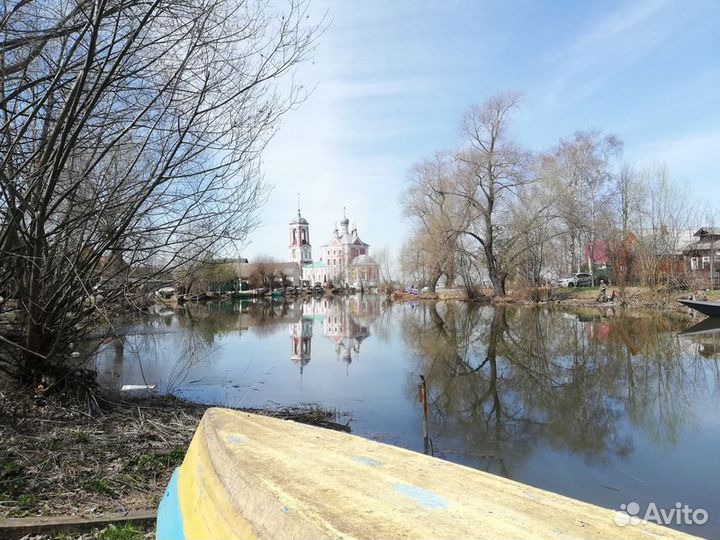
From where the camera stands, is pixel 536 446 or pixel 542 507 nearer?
pixel 542 507

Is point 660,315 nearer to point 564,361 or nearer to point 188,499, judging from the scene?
point 564,361

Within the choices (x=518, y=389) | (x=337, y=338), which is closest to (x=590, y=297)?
(x=337, y=338)

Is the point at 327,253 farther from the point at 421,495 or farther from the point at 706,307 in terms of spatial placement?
the point at 421,495

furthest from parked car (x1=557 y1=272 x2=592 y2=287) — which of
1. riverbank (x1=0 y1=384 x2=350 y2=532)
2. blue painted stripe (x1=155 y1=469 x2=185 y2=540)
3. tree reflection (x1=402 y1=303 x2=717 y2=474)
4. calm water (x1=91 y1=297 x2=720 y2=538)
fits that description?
blue painted stripe (x1=155 y1=469 x2=185 y2=540)

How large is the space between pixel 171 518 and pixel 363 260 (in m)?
89.8

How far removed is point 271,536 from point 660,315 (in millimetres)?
26296

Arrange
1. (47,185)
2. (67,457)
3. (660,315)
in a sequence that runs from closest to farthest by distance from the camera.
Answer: (67,457), (47,185), (660,315)

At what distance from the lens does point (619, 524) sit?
5.52 ft

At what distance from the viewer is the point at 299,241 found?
349 ft

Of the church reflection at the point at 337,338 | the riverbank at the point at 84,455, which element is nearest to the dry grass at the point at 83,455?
the riverbank at the point at 84,455

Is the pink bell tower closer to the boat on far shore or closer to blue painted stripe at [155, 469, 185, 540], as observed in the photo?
the boat on far shore

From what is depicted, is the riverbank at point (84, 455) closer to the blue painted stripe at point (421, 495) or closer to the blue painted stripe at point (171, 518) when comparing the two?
the blue painted stripe at point (171, 518)

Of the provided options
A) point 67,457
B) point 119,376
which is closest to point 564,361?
point 119,376

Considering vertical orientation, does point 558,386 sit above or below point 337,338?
below
